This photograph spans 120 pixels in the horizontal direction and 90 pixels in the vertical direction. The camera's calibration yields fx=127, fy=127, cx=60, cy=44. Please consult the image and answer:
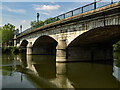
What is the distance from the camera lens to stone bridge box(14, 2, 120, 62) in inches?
499

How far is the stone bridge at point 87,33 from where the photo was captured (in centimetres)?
1268

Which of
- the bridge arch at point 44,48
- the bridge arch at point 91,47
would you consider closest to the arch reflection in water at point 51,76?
the bridge arch at point 91,47

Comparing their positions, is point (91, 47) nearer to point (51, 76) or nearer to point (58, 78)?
point (51, 76)

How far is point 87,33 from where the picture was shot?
620 inches

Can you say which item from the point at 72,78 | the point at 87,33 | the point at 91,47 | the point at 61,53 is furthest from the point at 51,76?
the point at 91,47

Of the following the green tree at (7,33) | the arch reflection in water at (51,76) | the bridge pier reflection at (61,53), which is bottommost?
the arch reflection in water at (51,76)

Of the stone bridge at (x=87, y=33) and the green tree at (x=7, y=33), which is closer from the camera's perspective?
the stone bridge at (x=87, y=33)

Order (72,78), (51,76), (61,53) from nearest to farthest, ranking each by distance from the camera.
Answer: (72,78) → (51,76) → (61,53)

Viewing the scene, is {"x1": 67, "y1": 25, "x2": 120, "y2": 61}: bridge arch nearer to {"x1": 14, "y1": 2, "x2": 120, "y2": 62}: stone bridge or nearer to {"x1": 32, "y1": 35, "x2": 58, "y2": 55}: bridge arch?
{"x1": 14, "y1": 2, "x2": 120, "y2": 62}: stone bridge

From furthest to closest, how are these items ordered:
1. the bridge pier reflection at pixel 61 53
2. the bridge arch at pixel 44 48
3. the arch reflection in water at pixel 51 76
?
the bridge arch at pixel 44 48 → the bridge pier reflection at pixel 61 53 → the arch reflection in water at pixel 51 76

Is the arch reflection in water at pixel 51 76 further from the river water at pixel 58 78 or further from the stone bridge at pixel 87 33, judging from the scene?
the stone bridge at pixel 87 33

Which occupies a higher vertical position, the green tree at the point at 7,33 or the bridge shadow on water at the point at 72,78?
the green tree at the point at 7,33

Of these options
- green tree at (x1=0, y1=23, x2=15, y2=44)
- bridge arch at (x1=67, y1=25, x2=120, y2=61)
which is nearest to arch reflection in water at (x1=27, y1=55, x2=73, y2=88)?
bridge arch at (x1=67, y1=25, x2=120, y2=61)

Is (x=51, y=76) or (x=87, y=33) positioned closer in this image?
(x=51, y=76)
